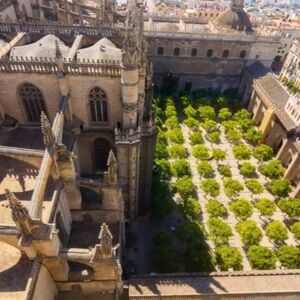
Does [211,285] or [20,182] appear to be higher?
[20,182]

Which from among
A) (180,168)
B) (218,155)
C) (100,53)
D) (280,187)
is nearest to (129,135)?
(100,53)

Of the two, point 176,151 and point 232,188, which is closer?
point 232,188

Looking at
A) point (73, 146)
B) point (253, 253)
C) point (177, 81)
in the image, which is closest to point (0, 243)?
point (73, 146)

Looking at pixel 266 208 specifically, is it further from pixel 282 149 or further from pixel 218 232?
pixel 282 149

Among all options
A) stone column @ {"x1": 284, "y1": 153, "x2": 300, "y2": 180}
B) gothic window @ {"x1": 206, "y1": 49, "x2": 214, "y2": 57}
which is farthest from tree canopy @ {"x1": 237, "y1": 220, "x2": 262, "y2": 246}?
gothic window @ {"x1": 206, "y1": 49, "x2": 214, "y2": 57}

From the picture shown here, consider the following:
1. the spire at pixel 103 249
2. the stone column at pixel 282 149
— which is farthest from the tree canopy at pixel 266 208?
the spire at pixel 103 249

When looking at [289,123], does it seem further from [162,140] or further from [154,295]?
[154,295]
